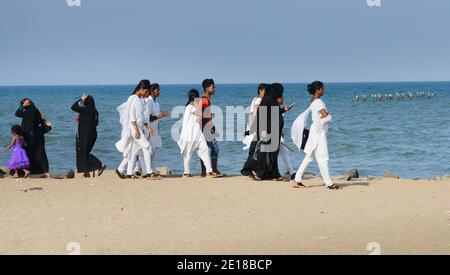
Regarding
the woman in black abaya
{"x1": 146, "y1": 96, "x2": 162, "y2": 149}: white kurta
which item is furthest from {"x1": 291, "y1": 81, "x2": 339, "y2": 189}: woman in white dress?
{"x1": 146, "y1": 96, "x2": 162, "y2": 149}: white kurta

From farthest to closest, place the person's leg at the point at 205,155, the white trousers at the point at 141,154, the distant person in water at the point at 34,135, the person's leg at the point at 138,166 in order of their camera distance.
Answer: the distant person in water at the point at 34,135 < the person's leg at the point at 138,166 < the person's leg at the point at 205,155 < the white trousers at the point at 141,154

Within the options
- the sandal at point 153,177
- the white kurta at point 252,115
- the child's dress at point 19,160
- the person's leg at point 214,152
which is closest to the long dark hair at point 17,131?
the child's dress at point 19,160

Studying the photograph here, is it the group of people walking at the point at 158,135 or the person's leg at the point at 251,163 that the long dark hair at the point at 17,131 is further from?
the person's leg at the point at 251,163

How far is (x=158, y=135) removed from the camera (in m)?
14.5

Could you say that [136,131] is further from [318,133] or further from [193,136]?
[318,133]

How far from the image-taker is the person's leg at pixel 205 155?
14.4m

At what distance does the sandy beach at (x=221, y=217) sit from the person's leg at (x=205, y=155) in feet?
1.66

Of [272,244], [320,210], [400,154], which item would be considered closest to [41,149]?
[320,210]

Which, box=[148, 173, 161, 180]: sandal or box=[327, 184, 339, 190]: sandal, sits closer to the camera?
box=[327, 184, 339, 190]: sandal

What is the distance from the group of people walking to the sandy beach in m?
0.47

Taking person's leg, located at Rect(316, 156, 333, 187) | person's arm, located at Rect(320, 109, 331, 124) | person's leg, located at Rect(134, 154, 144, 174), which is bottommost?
person's leg, located at Rect(134, 154, 144, 174)

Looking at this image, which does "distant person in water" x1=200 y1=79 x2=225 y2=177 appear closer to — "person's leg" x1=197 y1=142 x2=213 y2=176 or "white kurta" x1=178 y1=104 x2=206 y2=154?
"white kurta" x1=178 y1=104 x2=206 y2=154

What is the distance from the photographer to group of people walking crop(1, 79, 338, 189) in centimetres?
1373

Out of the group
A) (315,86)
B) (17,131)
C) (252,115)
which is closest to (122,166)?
(17,131)
